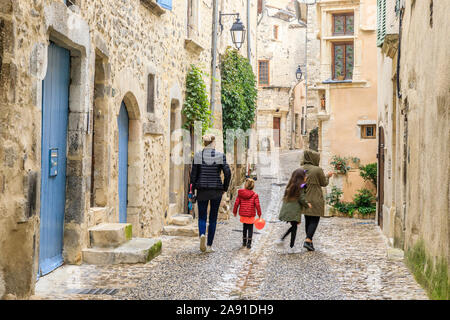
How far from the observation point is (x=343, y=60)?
1545 cm

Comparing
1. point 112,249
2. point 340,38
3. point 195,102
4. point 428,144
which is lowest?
point 112,249

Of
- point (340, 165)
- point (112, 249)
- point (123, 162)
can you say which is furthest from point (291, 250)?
point (340, 165)

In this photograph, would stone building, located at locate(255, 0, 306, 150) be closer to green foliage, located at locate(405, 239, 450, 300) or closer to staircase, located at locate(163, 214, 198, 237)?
staircase, located at locate(163, 214, 198, 237)

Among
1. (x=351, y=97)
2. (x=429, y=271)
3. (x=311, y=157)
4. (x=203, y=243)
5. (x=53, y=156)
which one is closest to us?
(x=429, y=271)

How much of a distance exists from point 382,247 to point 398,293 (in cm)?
378

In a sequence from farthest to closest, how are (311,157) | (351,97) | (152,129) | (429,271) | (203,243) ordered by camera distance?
(351,97), (152,129), (311,157), (203,243), (429,271)

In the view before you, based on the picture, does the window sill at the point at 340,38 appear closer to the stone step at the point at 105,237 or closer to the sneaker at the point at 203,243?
the sneaker at the point at 203,243

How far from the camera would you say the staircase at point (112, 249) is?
5.99 m

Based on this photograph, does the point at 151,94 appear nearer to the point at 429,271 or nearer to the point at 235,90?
the point at 429,271

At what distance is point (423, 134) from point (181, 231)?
185 inches

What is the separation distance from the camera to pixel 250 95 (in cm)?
1662

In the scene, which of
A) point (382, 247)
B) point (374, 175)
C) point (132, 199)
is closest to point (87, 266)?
point (132, 199)

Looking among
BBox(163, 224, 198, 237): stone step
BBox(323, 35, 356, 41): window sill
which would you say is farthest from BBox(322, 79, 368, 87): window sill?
BBox(163, 224, 198, 237): stone step

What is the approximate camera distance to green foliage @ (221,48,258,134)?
14.3 m
